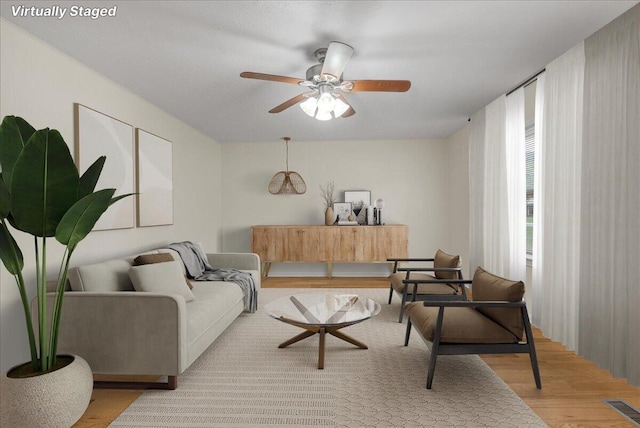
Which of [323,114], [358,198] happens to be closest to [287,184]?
[358,198]

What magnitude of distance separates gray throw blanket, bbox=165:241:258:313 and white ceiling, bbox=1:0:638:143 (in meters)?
1.66

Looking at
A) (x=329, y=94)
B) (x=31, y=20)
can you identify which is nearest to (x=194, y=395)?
(x=329, y=94)

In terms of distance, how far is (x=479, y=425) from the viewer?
82.7 inches

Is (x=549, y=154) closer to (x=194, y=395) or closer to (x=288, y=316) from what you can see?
(x=288, y=316)

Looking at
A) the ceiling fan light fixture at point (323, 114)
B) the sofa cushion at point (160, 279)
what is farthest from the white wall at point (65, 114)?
the ceiling fan light fixture at point (323, 114)

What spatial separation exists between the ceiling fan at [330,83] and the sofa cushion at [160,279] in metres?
1.68

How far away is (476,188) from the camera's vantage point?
5121 millimetres

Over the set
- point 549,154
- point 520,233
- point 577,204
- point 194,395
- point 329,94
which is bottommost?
point 194,395

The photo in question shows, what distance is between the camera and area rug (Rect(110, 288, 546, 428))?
85.6 inches

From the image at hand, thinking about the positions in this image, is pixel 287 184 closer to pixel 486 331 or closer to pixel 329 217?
pixel 329 217

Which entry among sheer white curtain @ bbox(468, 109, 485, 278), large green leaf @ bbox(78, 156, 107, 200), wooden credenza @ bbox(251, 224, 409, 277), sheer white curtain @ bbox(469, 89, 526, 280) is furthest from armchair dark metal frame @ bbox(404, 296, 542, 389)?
wooden credenza @ bbox(251, 224, 409, 277)

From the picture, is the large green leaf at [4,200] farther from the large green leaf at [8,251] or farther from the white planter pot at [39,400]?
the white planter pot at [39,400]

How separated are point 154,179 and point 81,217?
8.11ft

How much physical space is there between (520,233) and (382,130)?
2.69 meters
